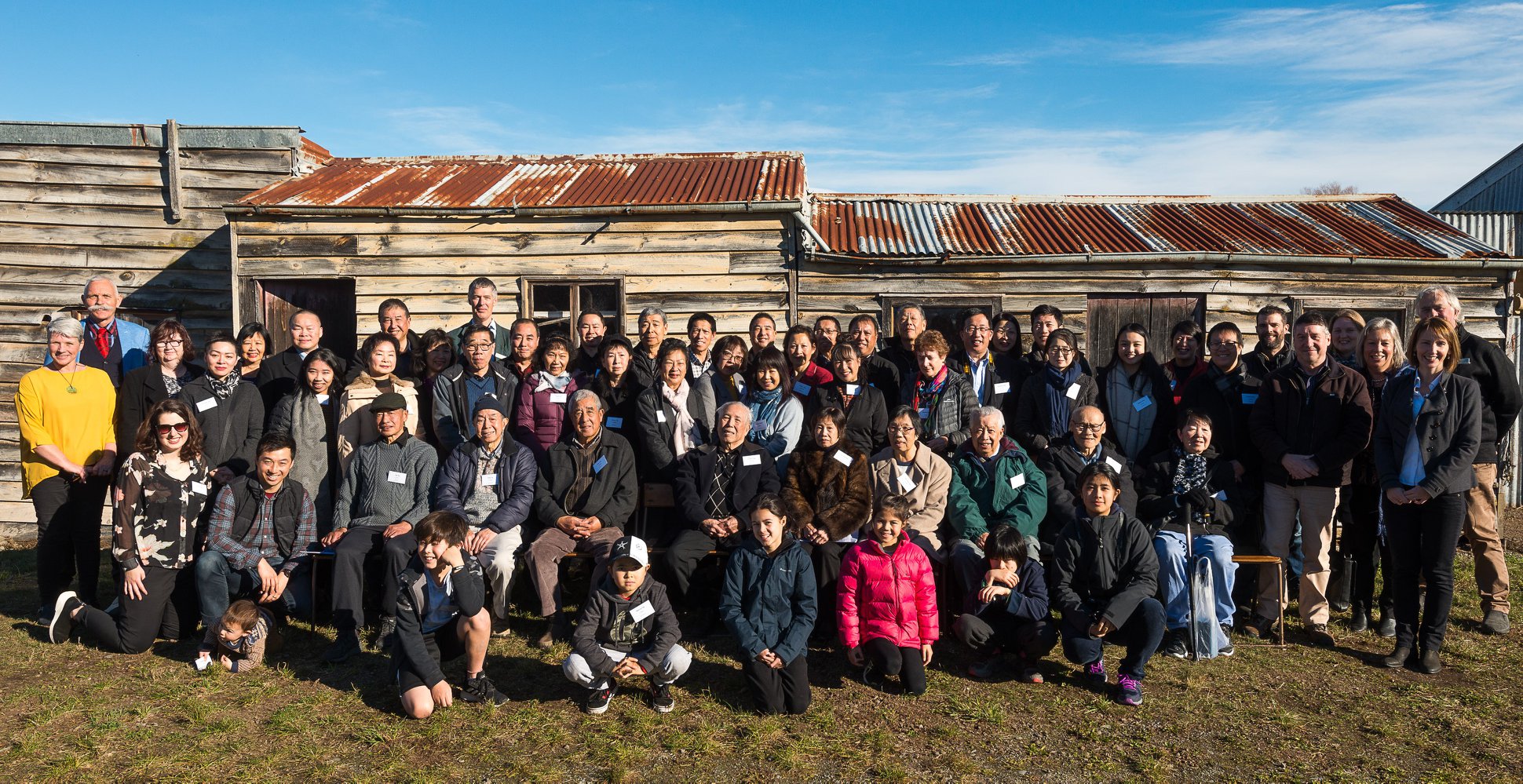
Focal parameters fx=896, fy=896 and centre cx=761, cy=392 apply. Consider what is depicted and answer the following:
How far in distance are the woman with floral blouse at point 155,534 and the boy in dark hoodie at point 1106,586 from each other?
475cm

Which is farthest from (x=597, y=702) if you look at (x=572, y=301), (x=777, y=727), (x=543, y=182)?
(x=543, y=182)

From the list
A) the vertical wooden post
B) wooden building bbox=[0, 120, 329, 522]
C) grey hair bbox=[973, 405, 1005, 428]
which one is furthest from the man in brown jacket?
the vertical wooden post

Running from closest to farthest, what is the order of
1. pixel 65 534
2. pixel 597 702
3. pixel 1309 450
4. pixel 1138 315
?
1. pixel 597 702
2. pixel 1309 450
3. pixel 65 534
4. pixel 1138 315

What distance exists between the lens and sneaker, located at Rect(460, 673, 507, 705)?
4199 mm

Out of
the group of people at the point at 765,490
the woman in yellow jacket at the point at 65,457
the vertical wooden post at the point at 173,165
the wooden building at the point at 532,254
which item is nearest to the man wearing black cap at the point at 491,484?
the group of people at the point at 765,490

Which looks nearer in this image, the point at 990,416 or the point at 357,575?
the point at 357,575

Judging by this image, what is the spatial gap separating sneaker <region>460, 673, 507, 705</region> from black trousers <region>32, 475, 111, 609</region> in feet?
9.58

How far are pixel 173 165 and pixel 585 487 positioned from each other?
7.25 m

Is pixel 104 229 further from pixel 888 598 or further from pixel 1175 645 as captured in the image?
pixel 1175 645

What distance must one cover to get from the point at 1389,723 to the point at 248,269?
9.55 m

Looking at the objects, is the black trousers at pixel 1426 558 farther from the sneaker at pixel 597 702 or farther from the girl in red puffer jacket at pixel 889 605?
the sneaker at pixel 597 702

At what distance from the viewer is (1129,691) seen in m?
4.22

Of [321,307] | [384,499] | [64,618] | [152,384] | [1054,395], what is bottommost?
[64,618]

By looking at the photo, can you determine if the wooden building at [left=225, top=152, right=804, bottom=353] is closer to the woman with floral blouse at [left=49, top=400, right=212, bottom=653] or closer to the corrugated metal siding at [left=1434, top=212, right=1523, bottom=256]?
the woman with floral blouse at [left=49, top=400, right=212, bottom=653]
